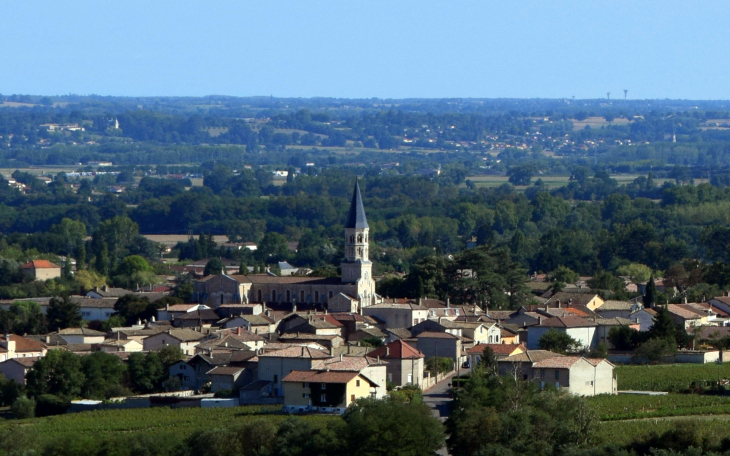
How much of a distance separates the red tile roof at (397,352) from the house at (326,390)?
9.39ft

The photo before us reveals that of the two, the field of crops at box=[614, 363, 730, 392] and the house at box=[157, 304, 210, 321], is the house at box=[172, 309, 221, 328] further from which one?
the field of crops at box=[614, 363, 730, 392]

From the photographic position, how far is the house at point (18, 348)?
5038 centimetres

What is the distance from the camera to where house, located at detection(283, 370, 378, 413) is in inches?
1590

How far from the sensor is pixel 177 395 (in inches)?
1738

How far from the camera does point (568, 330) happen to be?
1991 inches

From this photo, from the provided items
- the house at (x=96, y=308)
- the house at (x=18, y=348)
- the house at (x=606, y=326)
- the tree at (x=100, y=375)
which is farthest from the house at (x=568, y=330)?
the house at (x=96, y=308)

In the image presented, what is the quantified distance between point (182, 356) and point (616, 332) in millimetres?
11639

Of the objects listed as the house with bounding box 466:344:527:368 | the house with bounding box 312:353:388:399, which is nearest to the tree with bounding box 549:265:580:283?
the house with bounding box 466:344:527:368

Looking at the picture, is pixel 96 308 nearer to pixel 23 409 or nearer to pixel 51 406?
pixel 51 406

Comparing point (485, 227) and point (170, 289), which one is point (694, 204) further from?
point (170, 289)

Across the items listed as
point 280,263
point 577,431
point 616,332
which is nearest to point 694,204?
point 280,263

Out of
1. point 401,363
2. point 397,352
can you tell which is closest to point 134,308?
point 397,352

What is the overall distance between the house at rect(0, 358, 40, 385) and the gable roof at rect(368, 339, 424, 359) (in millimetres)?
8630

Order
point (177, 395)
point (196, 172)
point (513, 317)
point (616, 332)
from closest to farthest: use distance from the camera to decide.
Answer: point (177, 395) → point (616, 332) → point (513, 317) → point (196, 172)
